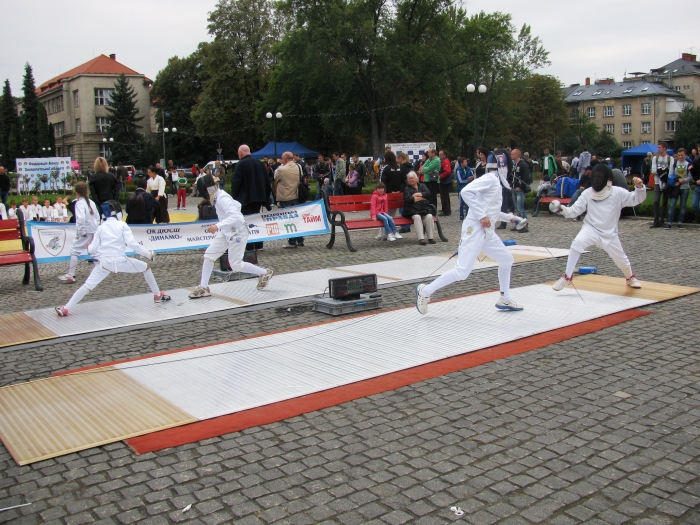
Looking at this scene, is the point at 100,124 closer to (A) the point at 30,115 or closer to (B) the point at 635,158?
(A) the point at 30,115

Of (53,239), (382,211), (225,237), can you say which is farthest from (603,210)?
(53,239)

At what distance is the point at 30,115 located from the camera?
109m

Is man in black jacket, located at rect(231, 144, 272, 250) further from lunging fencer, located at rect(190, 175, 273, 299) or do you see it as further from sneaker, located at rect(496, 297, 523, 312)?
sneaker, located at rect(496, 297, 523, 312)

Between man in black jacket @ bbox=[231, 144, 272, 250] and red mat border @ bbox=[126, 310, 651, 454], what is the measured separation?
265 inches

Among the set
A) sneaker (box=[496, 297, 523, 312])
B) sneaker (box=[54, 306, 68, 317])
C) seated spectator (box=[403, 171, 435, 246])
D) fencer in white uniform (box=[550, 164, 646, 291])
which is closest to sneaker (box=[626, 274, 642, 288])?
fencer in white uniform (box=[550, 164, 646, 291])

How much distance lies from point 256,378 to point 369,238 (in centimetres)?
1059

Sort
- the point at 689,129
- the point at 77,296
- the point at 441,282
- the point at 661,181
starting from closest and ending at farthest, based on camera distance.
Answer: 1. the point at 441,282
2. the point at 77,296
3. the point at 661,181
4. the point at 689,129

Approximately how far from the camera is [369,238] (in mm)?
16344

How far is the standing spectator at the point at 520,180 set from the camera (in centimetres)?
1741

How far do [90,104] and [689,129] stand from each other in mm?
79344

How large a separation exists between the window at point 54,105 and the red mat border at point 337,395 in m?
112

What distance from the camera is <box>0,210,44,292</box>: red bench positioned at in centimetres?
1083

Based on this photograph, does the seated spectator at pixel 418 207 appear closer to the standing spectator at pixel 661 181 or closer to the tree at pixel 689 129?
the standing spectator at pixel 661 181

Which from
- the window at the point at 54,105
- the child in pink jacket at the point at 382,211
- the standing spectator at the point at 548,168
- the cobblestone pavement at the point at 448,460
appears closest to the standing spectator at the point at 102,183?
the child in pink jacket at the point at 382,211
